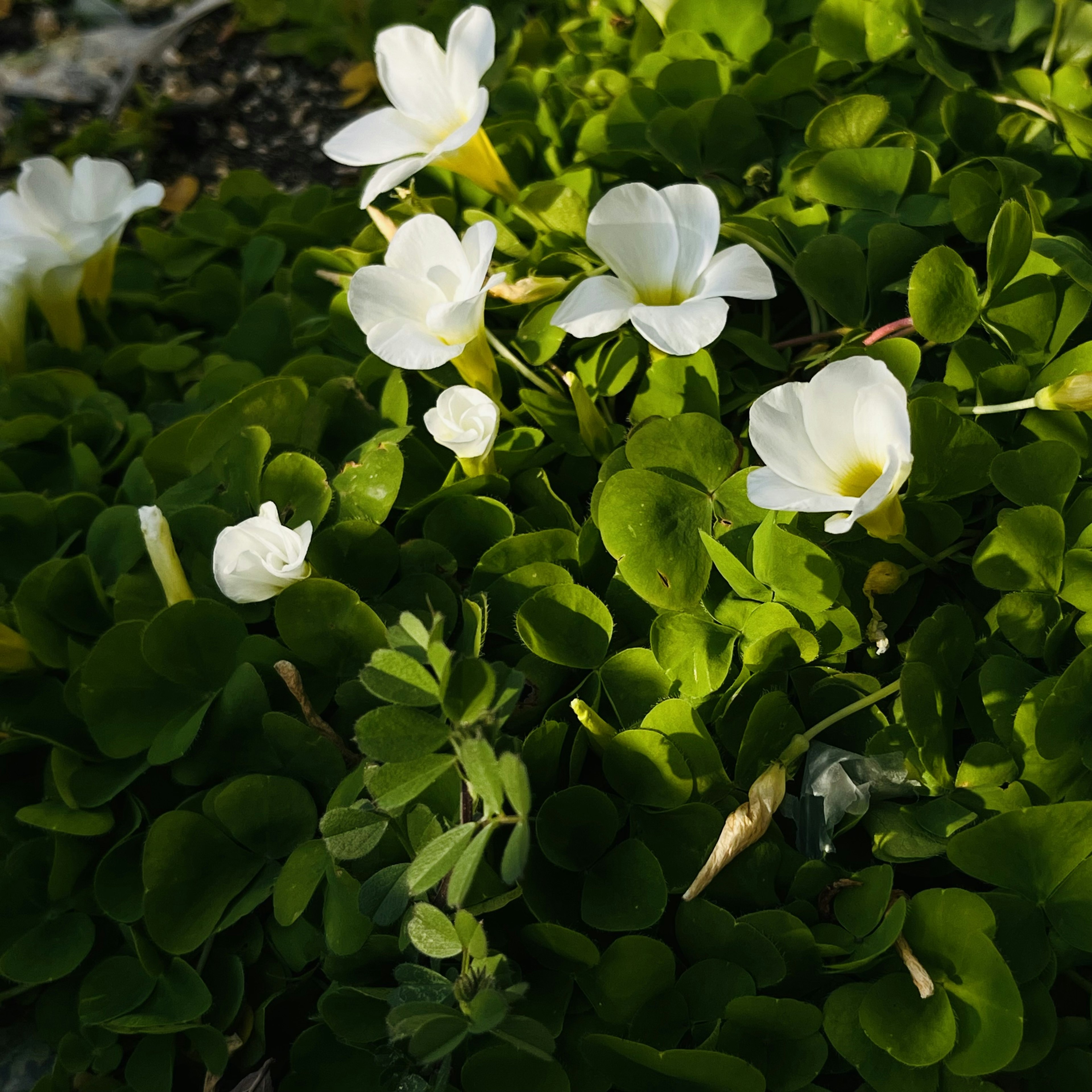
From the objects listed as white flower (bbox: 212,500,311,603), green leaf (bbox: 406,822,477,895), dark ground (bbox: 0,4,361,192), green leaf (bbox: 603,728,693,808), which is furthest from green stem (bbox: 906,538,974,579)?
dark ground (bbox: 0,4,361,192)

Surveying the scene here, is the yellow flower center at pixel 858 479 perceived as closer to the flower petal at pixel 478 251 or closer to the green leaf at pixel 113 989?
the flower petal at pixel 478 251

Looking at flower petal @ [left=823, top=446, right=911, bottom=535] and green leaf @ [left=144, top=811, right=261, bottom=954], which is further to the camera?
green leaf @ [left=144, top=811, right=261, bottom=954]

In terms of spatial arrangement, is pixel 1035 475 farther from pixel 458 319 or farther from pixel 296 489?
pixel 296 489

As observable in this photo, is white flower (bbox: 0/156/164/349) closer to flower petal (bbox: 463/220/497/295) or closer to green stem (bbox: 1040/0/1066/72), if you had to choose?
flower petal (bbox: 463/220/497/295)

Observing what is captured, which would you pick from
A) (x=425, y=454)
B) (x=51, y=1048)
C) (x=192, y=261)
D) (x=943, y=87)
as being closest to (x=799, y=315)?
(x=943, y=87)

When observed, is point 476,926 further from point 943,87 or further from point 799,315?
point 943,87

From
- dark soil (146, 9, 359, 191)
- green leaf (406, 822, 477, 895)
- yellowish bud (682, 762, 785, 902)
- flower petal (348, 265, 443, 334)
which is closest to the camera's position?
green leaf (406, 822, 477, 895)
